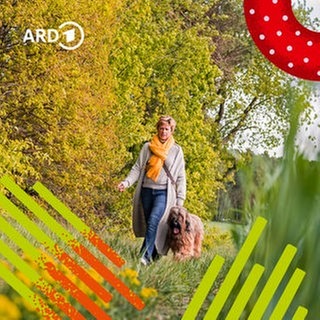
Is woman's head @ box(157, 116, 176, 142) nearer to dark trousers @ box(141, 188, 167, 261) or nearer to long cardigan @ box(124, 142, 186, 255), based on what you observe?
long cardigan @ box(124, 142, 186, 255)

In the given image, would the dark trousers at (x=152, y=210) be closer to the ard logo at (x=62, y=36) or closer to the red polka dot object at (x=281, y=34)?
the red polka dot object at (x=281, y=34)

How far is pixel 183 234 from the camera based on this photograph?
9391mm

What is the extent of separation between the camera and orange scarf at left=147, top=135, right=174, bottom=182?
8828mm

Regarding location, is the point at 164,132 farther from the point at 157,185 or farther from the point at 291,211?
the point at 291,211

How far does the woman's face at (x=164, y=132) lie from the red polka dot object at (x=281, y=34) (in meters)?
1.36

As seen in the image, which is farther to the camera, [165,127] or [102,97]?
[102,97]

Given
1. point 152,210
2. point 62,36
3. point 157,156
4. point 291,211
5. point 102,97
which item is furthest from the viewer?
point 102,97

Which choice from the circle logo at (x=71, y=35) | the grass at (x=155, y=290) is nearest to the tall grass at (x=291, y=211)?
the grass at (x=155, y=290)

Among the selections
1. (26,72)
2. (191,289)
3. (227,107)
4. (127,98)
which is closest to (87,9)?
(26,72)

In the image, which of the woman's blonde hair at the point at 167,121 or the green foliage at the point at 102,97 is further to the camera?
the green foliage at the point at 102,97

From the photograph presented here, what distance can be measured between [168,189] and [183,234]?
67 centimetres

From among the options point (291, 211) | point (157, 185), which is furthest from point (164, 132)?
point (291, 211)

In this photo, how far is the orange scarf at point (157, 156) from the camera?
8.83 metres

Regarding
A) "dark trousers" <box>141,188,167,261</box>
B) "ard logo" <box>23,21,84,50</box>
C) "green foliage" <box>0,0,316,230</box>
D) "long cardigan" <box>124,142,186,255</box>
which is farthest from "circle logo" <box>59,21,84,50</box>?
"dark trousers" <box>141,188,167,261</box>
